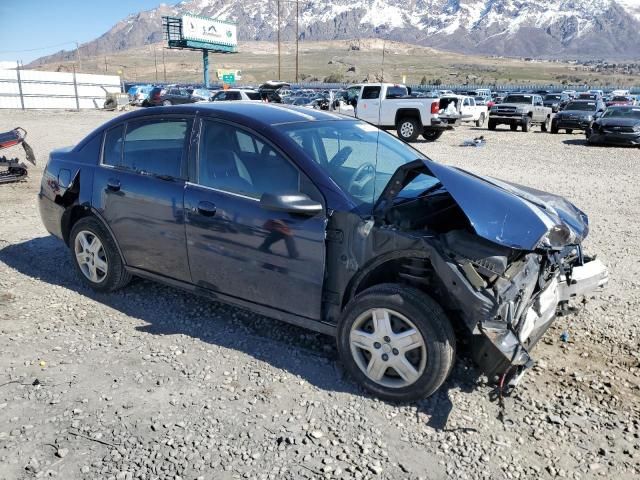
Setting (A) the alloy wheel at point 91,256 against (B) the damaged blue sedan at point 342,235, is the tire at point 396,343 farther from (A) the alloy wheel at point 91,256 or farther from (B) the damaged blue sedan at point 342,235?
(A) the alloy wheel at point 91,256

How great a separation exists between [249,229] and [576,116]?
22111 millimetres

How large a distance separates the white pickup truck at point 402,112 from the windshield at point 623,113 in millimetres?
5088

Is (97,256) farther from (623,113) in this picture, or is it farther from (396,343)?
(623,113)

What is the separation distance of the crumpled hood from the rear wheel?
15651 mm

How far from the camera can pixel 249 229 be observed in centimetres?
361

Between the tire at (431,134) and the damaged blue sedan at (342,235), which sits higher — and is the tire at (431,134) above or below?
below

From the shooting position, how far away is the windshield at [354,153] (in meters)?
3.55

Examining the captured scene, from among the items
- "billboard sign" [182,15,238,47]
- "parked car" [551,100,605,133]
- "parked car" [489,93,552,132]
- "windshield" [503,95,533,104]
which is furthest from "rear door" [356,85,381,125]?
"billboard sign" [182,15,238,47]

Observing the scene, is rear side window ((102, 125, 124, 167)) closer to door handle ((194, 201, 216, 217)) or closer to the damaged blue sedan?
the damaged blue sedan

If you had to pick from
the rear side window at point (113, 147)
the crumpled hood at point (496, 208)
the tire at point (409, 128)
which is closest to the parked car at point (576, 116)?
the tire at point (409, 128)

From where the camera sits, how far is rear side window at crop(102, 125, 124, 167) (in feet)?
14.8

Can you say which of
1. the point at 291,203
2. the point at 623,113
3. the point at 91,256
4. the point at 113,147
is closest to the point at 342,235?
the point at 291,203

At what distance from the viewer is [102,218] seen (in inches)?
178

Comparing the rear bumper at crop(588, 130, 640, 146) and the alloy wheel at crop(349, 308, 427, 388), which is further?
the rear bumper at crop(588, 130, 640, 146)
